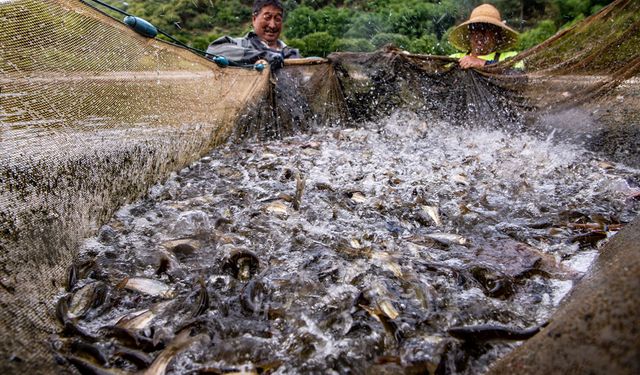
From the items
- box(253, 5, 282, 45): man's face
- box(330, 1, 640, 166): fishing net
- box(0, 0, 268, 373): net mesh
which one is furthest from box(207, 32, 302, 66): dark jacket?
box(0, 0, 268, 373): net mesh

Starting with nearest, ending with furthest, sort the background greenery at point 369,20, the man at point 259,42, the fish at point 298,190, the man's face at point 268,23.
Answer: the fish at point 298,190 < the man at point 259,42 < the man's face at point 268,23 < the background greenery at point 369,20

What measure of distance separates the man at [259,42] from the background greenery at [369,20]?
13364 millimetres

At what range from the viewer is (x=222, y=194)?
3271 millimetres

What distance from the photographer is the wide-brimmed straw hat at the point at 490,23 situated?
18.4 feet

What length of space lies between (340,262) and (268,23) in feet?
17.1

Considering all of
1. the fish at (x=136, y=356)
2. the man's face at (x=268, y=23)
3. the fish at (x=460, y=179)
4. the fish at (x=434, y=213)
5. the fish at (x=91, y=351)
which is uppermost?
the man's face at (x=268, y=23)

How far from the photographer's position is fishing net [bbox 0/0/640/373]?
1.82 meters

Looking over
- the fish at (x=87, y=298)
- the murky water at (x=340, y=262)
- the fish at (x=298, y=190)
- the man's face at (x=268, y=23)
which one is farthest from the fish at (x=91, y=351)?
the man's face at (x=268, y=23)

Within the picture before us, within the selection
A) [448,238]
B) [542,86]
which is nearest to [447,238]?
[448,238]

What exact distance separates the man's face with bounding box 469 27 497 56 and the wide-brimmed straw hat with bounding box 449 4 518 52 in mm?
93

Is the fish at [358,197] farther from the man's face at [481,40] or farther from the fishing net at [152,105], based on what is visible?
the man's face at [481,40]

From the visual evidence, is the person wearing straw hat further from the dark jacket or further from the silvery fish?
the silvery fish

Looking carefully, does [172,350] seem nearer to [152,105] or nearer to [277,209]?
[277,209]

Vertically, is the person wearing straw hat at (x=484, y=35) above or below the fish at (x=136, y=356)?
above
